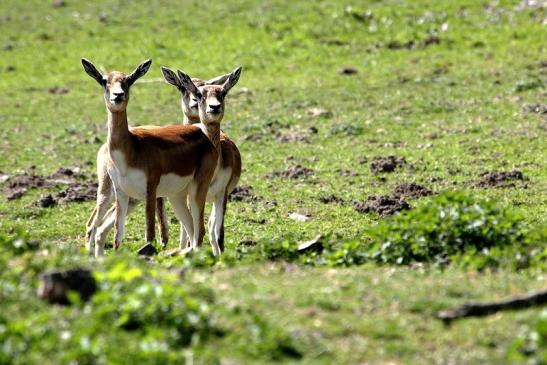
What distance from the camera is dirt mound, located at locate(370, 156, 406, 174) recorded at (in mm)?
16891

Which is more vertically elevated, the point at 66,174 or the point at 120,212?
the point at 120,212

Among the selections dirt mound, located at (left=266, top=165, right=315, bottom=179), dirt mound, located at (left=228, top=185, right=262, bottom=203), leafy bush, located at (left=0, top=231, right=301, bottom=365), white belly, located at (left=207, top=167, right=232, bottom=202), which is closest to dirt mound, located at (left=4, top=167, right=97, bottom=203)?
dirt mound, located at (left=228, top=185, right=262, bottom=203)

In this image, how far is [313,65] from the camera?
83.4 feet

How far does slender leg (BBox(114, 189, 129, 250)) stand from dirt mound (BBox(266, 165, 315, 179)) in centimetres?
463

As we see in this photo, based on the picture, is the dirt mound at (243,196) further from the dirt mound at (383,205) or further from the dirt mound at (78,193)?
the dirt mound at (78,193)

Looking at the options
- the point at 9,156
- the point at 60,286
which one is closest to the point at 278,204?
the point at 9,156

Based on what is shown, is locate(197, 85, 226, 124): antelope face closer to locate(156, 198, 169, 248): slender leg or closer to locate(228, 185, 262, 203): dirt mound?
locate(156, 198, 169, 248): slender leg

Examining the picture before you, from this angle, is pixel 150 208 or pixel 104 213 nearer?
pixel 150 208

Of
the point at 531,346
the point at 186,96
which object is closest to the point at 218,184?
the point at 186,96

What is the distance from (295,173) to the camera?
671 inches

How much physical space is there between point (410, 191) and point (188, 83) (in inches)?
140

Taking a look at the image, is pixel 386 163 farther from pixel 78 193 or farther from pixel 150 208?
pixel 150 208

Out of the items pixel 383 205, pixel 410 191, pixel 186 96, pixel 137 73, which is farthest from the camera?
pixel 410 191

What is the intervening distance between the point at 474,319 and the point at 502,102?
42.3 ft
